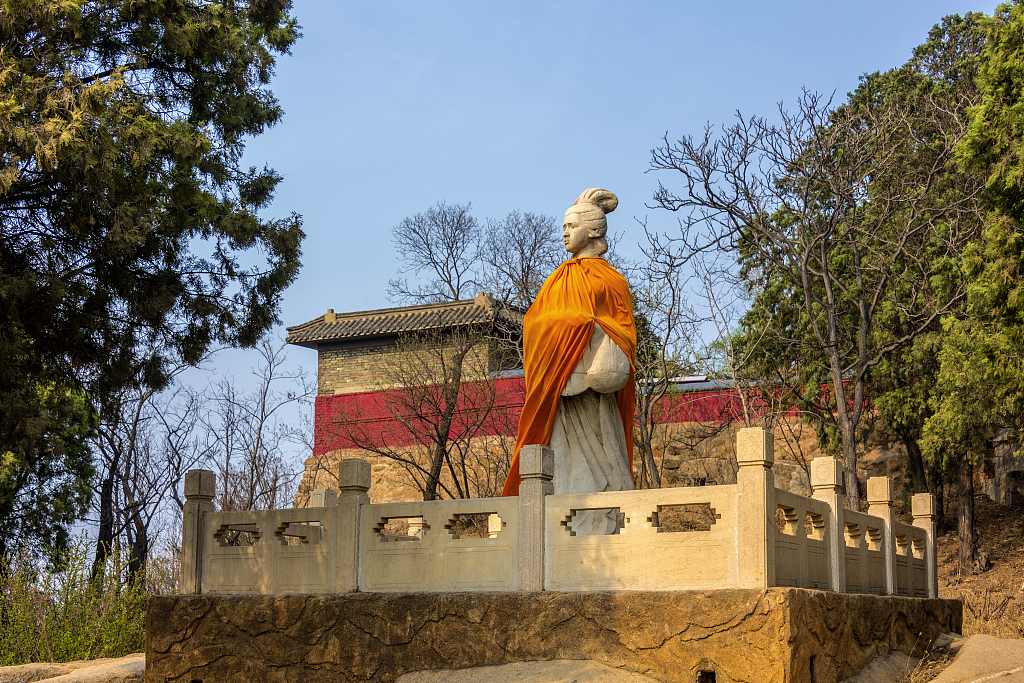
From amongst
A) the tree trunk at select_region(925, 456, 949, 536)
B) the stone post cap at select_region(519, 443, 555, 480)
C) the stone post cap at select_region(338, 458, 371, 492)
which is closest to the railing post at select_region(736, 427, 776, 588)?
the stone post cap at select_region(519, 443, 555, 480)

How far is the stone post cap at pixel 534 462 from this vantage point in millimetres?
6090

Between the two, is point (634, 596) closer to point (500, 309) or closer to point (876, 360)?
point (876, 360)

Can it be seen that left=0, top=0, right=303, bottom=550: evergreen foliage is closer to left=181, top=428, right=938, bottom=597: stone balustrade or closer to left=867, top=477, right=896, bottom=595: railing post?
left=181, top=428, right=938, bottom=597: stone balustrade

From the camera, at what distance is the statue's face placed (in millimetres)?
7477

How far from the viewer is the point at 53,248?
29.2 ft

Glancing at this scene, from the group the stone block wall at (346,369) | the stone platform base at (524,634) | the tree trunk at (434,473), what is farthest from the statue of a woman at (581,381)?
the stone block wall at (346,369)

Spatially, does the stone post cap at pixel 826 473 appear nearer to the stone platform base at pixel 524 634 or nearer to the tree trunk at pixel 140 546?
the stone platform base at pixel 524 634

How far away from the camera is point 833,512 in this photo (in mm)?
6410

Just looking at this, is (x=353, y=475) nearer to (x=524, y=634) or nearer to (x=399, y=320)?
(x=524, y=634)

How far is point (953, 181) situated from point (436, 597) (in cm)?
1295

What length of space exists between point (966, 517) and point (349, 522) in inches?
481

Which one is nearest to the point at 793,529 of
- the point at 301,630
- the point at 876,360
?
the point at 301,630

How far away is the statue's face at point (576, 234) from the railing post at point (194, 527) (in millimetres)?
3320

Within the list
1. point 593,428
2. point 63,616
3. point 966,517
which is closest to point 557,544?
point 593,428
